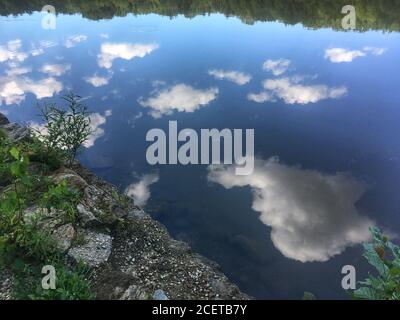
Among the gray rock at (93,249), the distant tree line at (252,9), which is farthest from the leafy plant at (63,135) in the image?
the distant tree line at (252,9)

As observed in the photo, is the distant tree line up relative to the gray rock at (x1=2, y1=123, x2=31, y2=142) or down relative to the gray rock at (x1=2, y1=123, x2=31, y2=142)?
up

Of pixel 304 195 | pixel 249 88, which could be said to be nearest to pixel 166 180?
pixel 304 195

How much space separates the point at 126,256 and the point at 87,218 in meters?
0.91

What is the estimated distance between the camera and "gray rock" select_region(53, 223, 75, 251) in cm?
607

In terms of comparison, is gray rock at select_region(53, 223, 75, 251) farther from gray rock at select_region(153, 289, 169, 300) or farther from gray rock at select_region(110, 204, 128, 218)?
gray rock at select_region(153, 289, 169, 300)

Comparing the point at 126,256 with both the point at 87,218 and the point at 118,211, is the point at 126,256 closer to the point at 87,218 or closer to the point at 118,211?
the point at 87,218

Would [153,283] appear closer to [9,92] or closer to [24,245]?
[24,245]

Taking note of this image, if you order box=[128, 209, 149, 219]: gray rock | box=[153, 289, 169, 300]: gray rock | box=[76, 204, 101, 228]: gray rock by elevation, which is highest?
box=[76, 204, 101, 228]: gray rock

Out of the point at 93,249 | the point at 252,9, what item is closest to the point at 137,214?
the point at 93,249

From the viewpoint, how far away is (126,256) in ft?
21.3

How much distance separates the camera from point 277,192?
913 centimetres

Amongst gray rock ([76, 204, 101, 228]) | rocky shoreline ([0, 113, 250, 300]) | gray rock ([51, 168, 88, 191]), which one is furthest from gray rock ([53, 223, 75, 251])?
gray rock ([51, 168, 88, 191])

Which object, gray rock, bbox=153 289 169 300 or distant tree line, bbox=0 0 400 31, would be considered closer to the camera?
gray rock, bbox=153 289 169 300

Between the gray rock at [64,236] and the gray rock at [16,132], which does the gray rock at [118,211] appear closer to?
the gray rock at [64,236]
